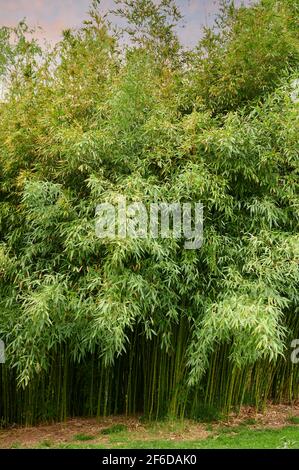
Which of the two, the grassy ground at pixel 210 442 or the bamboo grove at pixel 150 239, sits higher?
the bamboo grove at pixel 150 239

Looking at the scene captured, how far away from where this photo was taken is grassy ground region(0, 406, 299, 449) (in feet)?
14.5

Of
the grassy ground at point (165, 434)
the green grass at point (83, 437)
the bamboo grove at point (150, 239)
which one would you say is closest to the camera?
the bamboo grove at point (150, 239)

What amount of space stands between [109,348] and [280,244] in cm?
165

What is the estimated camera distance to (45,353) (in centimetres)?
453

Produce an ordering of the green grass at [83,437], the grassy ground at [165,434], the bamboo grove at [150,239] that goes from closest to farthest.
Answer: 1. the bamboo grove at [150,239]
2. the grassy ground at [165,434]
3. the green grass at [83,437]

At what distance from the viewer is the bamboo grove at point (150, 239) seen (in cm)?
431

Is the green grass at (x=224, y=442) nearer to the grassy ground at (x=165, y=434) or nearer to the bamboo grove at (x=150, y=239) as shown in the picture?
the grassy ground at (x=165, y=434)

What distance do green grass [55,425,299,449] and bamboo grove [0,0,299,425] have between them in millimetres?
392

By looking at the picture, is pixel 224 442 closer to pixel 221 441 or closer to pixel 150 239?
pixel 221 441

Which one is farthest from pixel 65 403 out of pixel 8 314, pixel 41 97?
pixel 41 97

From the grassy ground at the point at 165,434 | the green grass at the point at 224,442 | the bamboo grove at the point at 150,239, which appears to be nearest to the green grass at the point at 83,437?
the grassy ground at the point at 165,434

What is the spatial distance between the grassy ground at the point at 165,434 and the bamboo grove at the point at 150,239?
0.14m

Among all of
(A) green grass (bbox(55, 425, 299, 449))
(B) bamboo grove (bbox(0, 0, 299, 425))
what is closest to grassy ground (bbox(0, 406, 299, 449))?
(A) green grass (bbox(55, 425, 299, 449))

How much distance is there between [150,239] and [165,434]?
5.72 ft
